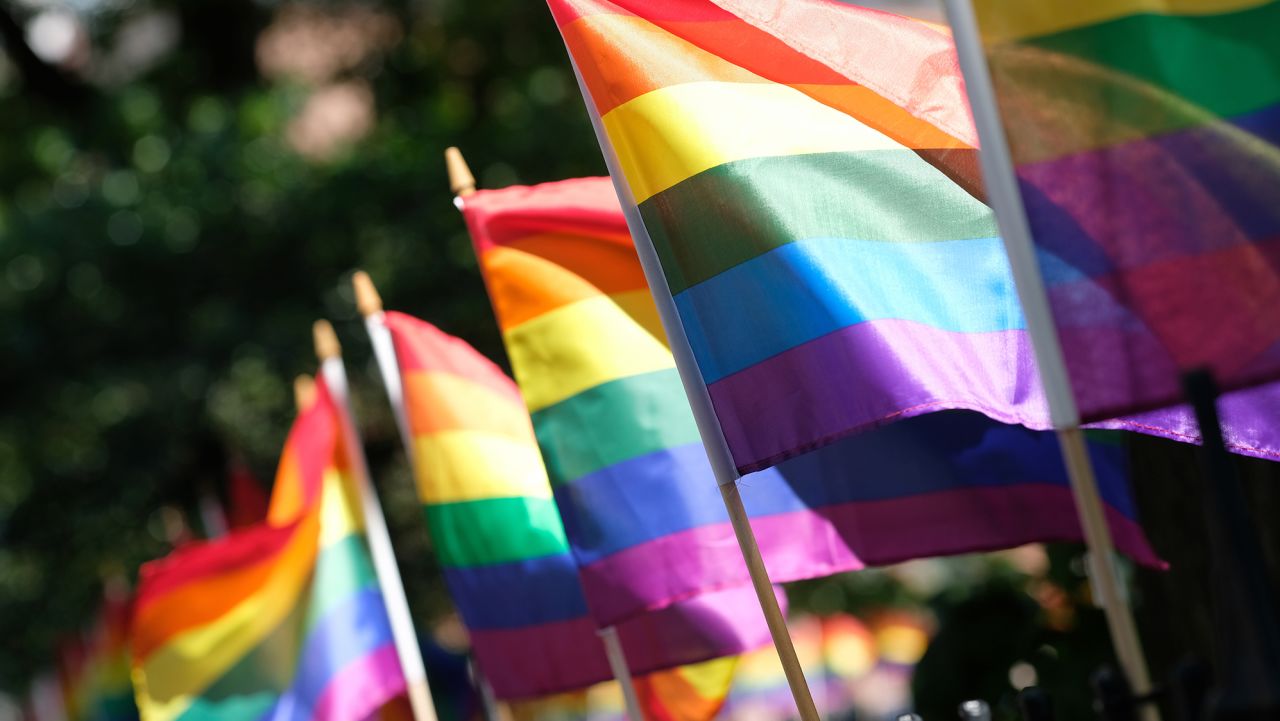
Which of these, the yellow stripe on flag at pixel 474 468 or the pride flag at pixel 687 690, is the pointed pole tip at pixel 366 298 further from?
the pride flag at pixel 687 690

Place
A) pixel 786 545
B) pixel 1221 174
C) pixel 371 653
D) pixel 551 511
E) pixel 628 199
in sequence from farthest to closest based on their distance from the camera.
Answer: pixel 371 653 < pixel 551 511 < pixel 786 545 < pixel 628 199 < pixel 1221 174

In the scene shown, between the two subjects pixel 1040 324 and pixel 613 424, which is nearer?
pixel 1040 324

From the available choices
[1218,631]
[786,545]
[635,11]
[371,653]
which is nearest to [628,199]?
[635,11]

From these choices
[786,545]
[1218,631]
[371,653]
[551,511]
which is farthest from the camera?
[371,653]

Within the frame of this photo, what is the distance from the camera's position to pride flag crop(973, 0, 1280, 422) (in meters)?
3.21

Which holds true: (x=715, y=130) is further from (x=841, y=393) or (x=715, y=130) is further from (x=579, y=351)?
(x=579, y=351)

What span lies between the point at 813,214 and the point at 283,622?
159 inches

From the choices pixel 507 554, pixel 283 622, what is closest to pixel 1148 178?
pixel 507 554

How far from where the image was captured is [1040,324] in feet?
10.9

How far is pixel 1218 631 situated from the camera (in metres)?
2.84

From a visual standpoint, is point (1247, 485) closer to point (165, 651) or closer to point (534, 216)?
point (534, 216)

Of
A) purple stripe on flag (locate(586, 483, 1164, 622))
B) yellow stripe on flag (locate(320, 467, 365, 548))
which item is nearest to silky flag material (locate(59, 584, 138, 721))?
yellow stripe on flag (locate(320, 467, 365, 548))

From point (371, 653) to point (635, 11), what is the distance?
385 cm

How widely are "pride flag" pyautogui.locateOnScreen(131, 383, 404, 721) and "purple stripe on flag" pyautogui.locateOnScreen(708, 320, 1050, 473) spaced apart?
3581 millimetres
